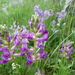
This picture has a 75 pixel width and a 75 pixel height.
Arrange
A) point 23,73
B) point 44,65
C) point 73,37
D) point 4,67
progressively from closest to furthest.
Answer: point 23,73 < point 44,65 < point 4,67 < point 73,37

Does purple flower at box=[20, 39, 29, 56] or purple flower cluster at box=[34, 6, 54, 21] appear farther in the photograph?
purple flower cluster at box=[34, 6, 54, 21]

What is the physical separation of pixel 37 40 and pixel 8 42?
0.20 metres

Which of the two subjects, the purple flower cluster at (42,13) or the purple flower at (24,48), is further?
the purple flower cluster at (42,13)

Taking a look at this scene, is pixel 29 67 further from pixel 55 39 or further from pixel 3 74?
pixel 55 39

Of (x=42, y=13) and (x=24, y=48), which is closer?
(x=24, y=48)

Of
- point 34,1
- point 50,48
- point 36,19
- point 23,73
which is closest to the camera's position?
point 36,19

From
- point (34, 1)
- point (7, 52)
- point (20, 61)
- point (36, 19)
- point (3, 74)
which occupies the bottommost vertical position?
point (3, 74)

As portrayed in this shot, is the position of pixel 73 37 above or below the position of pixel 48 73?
above

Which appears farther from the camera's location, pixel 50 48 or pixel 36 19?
pixel 50 48

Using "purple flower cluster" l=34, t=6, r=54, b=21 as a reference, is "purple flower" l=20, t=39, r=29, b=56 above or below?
below

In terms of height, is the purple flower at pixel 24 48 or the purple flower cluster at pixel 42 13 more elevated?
the purple flower cluster at pixel 42 13

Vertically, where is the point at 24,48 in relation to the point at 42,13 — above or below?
below

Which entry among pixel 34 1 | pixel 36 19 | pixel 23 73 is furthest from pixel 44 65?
pixel 34 1

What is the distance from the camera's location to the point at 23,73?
5.72 ft
